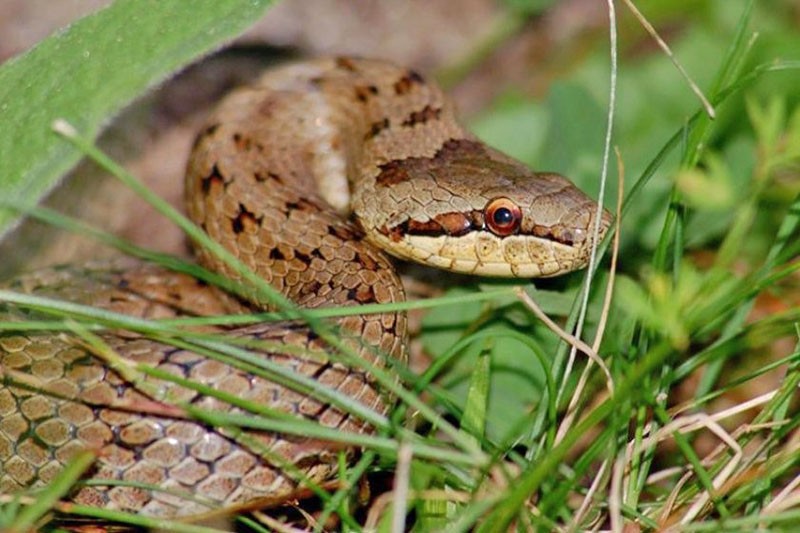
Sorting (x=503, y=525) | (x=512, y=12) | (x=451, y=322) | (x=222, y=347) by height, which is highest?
(x=512, y=12)

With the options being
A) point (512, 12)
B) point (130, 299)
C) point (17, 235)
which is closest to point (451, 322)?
point (130, 299)

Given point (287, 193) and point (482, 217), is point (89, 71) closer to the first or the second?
point (287, 193)

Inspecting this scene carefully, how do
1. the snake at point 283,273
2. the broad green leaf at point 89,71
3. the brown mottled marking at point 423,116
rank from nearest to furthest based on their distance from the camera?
1. the broad green leaf at point 89,71
2. the snake at point 283,273
3. the brown mottled marking at point 423,116

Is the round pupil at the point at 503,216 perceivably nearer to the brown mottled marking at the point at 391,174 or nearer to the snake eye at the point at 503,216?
the snake eye at the point at 503,216

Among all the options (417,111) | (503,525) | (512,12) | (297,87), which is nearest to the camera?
(503,525)

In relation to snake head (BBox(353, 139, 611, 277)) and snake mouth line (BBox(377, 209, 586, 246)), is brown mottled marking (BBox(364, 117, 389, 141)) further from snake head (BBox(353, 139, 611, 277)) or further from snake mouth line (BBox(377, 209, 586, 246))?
snake mouth line (BBox(377, 209, 586, 246))

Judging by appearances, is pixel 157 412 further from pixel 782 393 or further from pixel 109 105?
pixel 782 393

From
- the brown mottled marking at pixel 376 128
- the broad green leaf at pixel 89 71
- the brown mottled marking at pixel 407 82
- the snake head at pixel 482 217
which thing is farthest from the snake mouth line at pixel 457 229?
the broad green leaf at pixel 89 71

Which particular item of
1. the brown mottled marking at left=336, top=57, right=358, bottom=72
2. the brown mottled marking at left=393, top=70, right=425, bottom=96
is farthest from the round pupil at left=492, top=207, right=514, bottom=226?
the brown mottled marking at left=336, top=57, right=358, bottom=72
